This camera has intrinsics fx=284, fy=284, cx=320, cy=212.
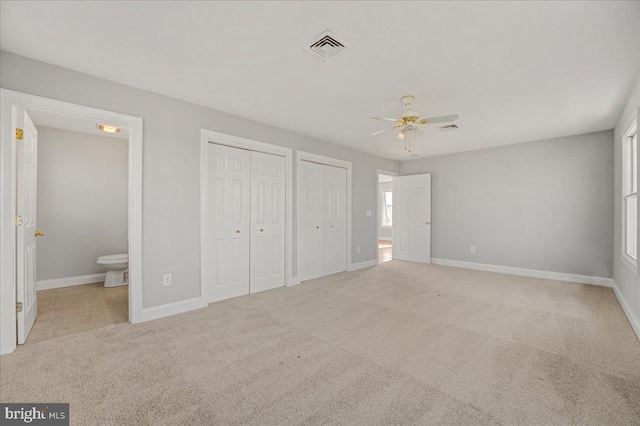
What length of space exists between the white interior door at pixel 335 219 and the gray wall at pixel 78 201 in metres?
3.62

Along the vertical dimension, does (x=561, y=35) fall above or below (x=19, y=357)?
above

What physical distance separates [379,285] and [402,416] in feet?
9.86

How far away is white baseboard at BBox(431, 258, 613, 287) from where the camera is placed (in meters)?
4.64

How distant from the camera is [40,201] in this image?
4.32 meters

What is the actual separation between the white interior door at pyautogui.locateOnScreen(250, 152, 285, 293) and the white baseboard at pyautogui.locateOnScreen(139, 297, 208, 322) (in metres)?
0.82

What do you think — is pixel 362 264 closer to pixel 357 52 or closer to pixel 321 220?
pixel 321 220

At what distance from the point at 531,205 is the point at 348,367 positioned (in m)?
5.02

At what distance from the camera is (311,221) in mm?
4988

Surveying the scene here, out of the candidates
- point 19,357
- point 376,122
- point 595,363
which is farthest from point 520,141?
point 19,357

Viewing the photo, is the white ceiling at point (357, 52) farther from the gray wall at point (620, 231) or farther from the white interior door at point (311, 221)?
the white interior door at point (311, 221)

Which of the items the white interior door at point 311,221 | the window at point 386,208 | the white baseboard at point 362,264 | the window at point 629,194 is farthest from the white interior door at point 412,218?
the window at point 386,208

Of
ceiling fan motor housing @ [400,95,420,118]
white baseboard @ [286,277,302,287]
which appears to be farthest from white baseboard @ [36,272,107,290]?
ceiling fan motor housing @ [400,95,420,118]

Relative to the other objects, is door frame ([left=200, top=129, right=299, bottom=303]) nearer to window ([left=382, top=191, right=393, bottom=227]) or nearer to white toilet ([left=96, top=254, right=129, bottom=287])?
white toilet ([left=96, top=254, right=129, bottom=287])

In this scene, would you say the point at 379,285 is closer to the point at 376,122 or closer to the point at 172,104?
the point at 376,122
